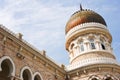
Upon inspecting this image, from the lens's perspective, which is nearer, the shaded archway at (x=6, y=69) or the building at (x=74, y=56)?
the shaded archway at (x=6, y=69)

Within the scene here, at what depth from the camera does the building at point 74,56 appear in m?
18.3

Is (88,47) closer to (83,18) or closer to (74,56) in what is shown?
(74,56)

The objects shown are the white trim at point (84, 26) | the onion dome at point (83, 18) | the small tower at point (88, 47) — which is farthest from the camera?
the onion dome at point (83, 18)

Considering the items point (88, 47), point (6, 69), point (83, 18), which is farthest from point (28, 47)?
point (83, 18)

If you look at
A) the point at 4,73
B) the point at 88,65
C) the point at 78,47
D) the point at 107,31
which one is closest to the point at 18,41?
the point at 4,73

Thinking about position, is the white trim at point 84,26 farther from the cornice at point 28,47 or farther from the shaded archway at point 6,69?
the shaded archway at point 6,69

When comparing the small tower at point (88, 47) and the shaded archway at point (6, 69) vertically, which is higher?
the small tower at point (88, 47)

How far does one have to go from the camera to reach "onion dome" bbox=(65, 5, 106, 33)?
29.1 meters

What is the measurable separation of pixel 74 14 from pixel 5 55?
577 inches

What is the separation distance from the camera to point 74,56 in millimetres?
27984

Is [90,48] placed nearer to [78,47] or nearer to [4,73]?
[78,47]

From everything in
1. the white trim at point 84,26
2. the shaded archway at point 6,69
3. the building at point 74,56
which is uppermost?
the white trim at point 84,26

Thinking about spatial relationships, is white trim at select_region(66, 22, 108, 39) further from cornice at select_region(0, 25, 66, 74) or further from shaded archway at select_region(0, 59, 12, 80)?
shaded archway at select_region(0, 59, 12, 80)

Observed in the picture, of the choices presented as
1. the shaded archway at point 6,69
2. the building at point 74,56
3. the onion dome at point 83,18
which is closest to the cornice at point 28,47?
the building at point 74,56
